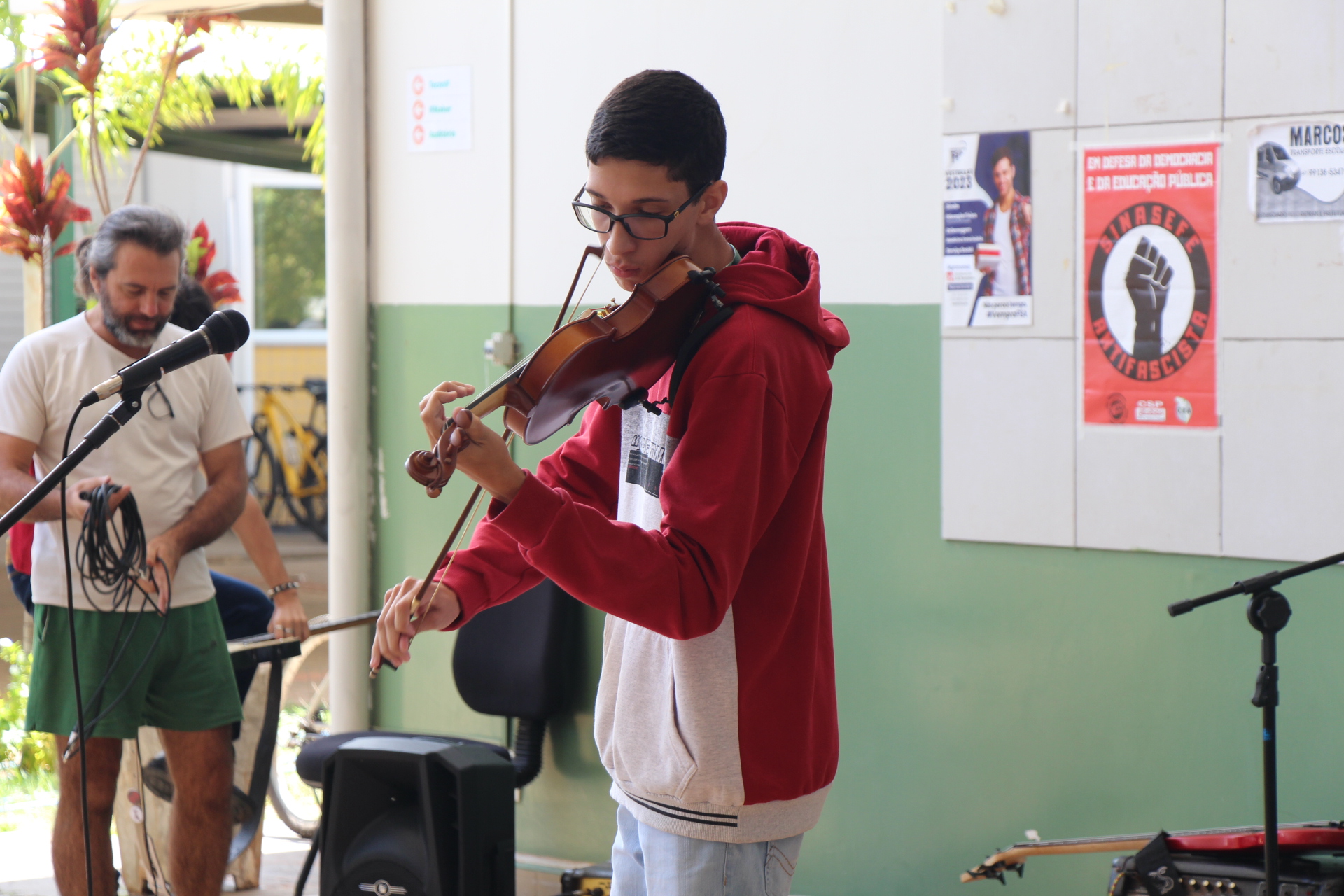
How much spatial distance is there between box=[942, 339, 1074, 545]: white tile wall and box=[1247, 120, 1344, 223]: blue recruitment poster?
461 millimetres

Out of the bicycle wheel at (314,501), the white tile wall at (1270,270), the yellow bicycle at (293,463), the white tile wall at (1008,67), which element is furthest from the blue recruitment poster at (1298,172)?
the bicycle wheel at (314,501)

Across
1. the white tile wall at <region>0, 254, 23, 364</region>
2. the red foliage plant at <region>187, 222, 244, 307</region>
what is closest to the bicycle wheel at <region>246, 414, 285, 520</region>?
the white tile wall at <region>0, 254, 23, 364</region>

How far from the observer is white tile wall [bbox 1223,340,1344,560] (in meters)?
2.49

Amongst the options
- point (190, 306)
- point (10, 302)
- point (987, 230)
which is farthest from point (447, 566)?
point (10, 302)

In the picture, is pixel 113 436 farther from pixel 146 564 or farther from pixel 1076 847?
pixel 1076 847

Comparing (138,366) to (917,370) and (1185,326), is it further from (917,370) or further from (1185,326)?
(1185,326)

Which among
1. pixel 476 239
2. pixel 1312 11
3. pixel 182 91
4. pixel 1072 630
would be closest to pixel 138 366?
pixel 476 239

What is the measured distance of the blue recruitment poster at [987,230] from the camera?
2.73 meters

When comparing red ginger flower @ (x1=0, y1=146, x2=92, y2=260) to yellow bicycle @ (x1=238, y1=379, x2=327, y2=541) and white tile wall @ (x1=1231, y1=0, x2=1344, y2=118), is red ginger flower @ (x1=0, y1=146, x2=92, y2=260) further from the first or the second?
yellow bicycle @ (x1=238, y1=379, x2=327, y2=541)

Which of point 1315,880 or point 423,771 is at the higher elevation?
point 423,771

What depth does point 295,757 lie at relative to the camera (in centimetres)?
367

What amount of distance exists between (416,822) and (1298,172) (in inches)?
80.9

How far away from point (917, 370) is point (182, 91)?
319 centimetres

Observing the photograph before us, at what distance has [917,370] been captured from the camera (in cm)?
287
